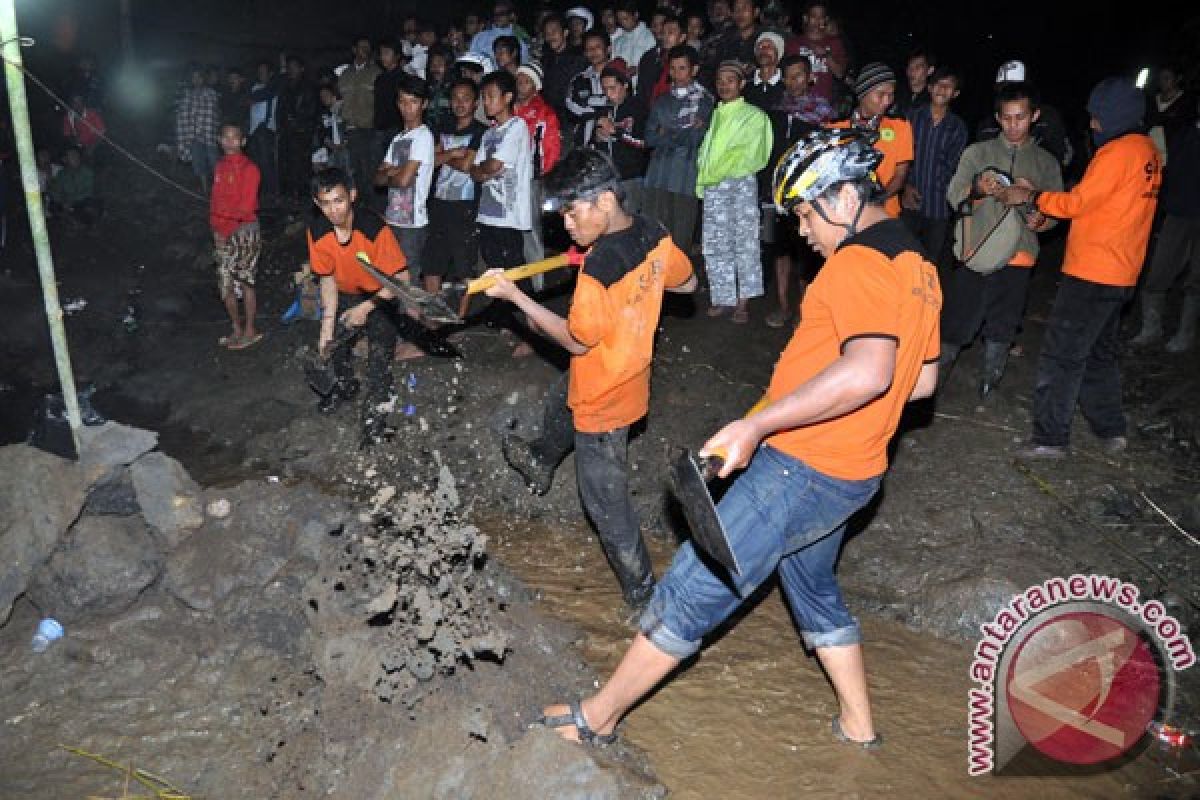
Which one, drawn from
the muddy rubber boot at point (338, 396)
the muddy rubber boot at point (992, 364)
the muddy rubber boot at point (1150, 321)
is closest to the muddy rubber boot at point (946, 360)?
the muddy rubber boot at point (992, 364)

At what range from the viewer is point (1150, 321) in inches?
270

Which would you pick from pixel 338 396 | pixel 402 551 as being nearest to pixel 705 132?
pixel 338 396

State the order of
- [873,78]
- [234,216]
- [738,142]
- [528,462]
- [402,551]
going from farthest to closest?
[234,216] < [738,142] < [873,78] < [528,462] < [402,551]

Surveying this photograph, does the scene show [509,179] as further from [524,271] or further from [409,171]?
[524,271]

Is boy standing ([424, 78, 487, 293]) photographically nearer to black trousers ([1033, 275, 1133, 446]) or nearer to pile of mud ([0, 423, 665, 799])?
pile of mud ([0, 423, 665, 799])

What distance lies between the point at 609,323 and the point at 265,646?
225 centimetres

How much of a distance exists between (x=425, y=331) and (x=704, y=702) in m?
4.09

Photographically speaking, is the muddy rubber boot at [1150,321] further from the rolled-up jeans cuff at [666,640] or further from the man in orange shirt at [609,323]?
the rolled-up jeans cuff at [666,640]

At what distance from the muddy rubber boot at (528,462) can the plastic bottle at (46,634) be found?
241 cm

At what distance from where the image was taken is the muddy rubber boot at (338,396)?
20.6ft

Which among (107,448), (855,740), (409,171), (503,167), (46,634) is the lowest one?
(46,634)

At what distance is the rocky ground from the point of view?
10.3ft

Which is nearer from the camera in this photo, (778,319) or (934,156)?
(934,156)

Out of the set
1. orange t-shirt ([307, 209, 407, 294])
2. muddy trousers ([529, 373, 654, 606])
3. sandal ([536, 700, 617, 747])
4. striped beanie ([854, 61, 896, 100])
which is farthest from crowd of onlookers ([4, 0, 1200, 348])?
sandal ([536, 700, 617, 747])
